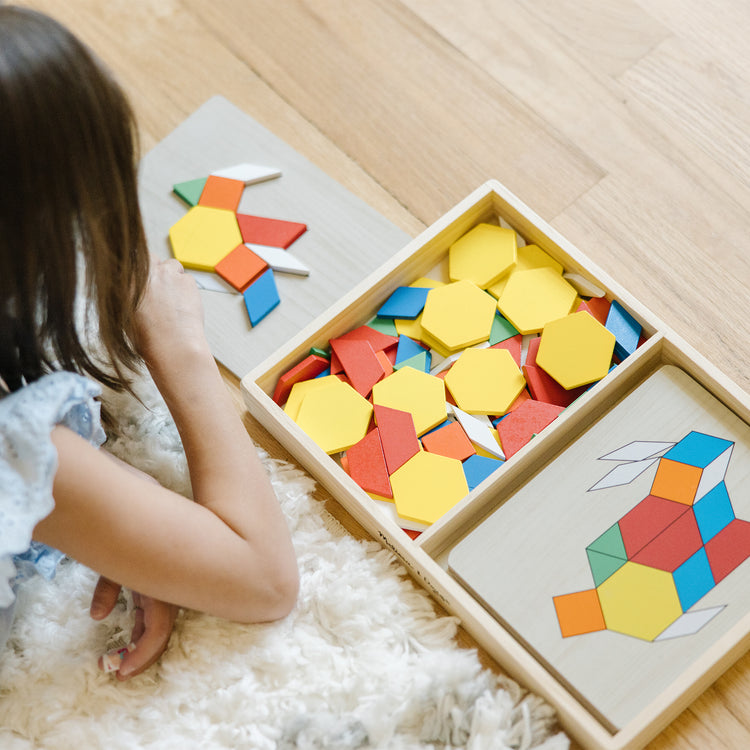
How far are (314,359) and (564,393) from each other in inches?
9.8

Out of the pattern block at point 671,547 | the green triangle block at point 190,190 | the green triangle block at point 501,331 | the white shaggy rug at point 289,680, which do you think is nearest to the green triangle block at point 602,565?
the pattern block at point 671,547

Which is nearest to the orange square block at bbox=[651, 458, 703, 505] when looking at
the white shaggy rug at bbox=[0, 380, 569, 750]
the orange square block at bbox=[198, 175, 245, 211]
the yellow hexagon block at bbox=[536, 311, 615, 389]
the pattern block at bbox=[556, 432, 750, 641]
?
the pattern block at bbox=[556, 432, 750, 641]

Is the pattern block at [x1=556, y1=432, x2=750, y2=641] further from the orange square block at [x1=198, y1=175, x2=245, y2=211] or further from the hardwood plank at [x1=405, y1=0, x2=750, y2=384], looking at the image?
the orange square block at [x1=198, y1=175, x2=245, y2=211]

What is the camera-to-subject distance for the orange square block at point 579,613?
2.30 feet

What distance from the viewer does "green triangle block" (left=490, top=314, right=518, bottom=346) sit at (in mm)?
858

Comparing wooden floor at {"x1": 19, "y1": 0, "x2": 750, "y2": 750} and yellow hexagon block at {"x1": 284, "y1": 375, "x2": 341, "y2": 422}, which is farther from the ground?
wooden floor at {"x1": 19, "y1": 0, "x2": 750, "y2": 750}

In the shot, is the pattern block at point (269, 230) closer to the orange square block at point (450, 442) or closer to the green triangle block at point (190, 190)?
the green triangle block at point (190, 190)

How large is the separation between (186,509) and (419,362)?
1.00 feet

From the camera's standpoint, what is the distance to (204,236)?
0.96 m

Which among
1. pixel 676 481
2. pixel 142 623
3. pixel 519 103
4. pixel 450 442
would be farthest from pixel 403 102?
pixel 142 623

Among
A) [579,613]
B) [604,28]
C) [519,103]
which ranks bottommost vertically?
[579,613]

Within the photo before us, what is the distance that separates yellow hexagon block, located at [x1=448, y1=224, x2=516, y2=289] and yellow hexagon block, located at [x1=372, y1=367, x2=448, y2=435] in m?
0.12

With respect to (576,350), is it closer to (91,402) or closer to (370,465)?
(370,465)

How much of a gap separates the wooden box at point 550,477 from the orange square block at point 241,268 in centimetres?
13
